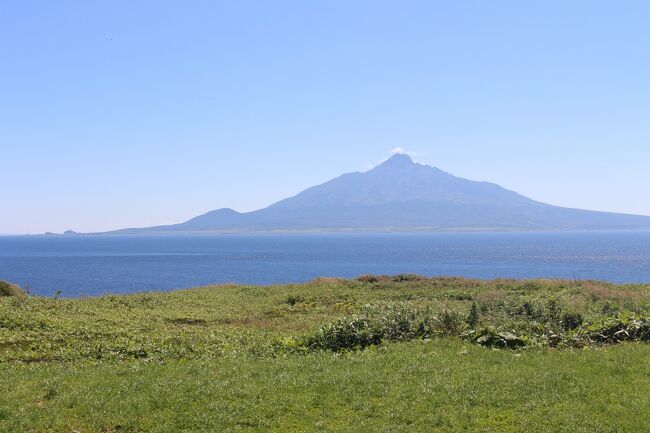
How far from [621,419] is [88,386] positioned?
13068 millimetres

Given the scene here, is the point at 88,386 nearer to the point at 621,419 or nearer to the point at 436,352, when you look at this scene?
the point at 436,352

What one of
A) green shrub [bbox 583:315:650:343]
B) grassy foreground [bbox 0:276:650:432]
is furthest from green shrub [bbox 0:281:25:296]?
green shrub [bbox 583:315:650:343]

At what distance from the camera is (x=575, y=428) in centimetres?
1188

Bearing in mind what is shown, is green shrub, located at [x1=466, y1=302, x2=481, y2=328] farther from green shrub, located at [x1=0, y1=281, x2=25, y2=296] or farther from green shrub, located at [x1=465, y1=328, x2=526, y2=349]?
green shrub, located at [x1=0, y1=281, x2=25, y2=296]

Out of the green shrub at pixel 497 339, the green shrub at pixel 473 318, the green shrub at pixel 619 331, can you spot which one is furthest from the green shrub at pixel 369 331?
the green shrub at pixel 619 331

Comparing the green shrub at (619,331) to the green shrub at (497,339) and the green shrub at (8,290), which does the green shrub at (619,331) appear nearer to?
the green shrub at (497,339)

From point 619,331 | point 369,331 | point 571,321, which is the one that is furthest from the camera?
point 571,321

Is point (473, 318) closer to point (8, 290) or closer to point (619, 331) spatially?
point (619, 331)

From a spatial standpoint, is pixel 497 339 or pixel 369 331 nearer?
pixel 497 339

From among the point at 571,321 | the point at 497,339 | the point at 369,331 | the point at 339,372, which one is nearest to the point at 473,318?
the point at 497,339

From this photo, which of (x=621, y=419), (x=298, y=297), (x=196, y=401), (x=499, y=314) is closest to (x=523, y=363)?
(x=621, y=419)

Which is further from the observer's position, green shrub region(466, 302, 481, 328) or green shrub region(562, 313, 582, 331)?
green shrub region(466, 302, 481, 328)

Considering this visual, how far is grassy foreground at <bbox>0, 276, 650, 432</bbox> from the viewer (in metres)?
12.6

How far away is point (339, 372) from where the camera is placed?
52.4ft
